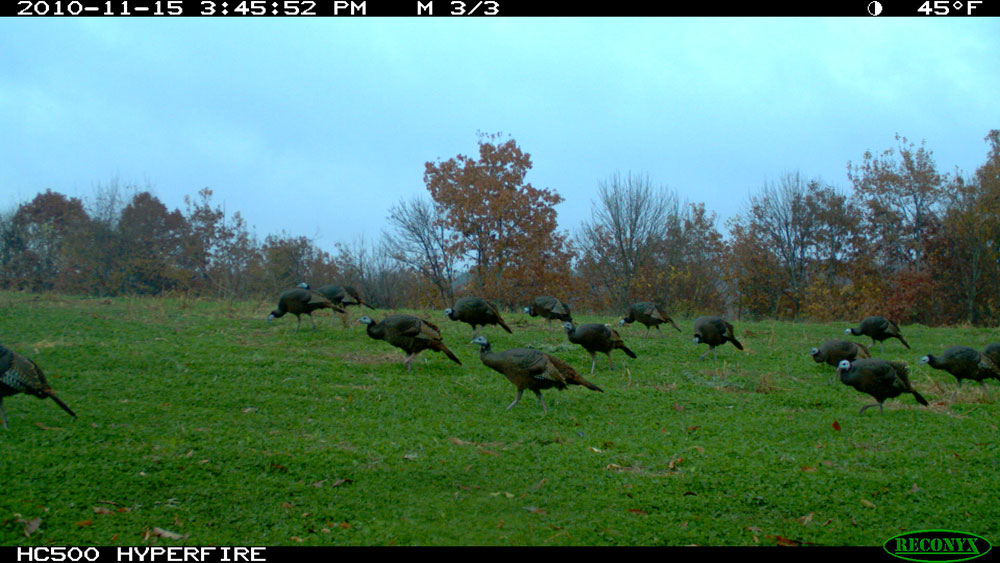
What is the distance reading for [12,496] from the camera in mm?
5625

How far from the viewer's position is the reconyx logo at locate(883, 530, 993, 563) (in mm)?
5422

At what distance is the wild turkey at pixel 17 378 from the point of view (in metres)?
7.14

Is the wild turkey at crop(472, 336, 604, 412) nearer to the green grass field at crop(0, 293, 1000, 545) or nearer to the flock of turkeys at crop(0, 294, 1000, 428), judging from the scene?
the flock of turkeys at crop(0, 294, 1000, 428)

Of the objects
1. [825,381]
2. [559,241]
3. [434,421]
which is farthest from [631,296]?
[434,421]

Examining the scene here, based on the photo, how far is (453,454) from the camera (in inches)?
293

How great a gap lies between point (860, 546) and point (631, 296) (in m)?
32.6

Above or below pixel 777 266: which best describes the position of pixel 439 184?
above

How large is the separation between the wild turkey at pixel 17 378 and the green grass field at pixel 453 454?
0.39m

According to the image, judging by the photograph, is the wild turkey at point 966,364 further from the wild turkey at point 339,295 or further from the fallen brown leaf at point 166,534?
the fallen brown leaf at point 166,534

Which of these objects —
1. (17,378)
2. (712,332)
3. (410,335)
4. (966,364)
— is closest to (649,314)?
(712,332)

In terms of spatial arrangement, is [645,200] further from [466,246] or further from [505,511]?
[505,511]

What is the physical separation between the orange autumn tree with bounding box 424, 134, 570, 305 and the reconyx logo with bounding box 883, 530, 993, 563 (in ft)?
95.2

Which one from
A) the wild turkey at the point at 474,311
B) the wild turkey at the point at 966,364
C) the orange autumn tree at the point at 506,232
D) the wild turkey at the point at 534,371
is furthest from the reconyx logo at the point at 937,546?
the orange autumn tree at the point at 506,232

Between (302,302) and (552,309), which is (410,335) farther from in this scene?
(552,309)
